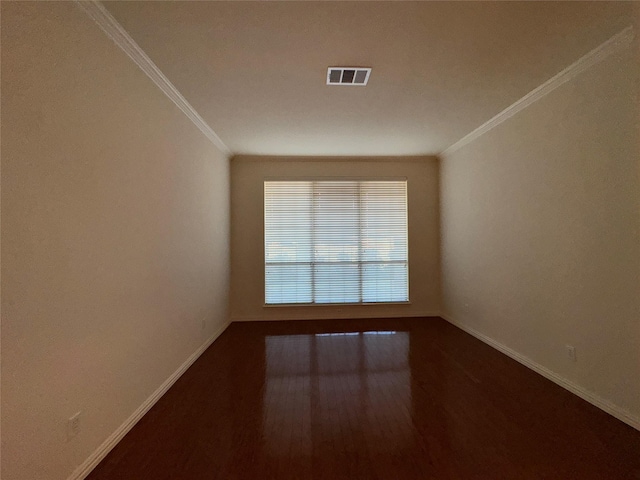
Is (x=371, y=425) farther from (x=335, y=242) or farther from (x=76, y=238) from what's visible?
(x=335, y=242)

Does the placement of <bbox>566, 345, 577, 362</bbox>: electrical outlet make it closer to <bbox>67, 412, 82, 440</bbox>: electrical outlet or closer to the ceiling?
the ceiling

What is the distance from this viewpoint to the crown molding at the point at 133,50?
188 centimetres

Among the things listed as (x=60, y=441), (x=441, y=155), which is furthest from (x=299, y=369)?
(x=441, y=155)

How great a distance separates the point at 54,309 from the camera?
5.24 ft

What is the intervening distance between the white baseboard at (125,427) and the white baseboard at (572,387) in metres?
3.50

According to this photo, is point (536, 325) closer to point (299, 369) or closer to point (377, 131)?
point (299, 369)

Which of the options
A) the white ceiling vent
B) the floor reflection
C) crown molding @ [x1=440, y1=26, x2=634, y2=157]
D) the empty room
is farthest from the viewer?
the white ceiling vent

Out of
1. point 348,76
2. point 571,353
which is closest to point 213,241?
point 348,76

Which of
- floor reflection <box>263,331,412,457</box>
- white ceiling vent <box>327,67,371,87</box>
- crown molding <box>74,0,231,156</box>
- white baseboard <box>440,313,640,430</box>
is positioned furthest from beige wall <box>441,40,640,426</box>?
crown molding <box>74,0,231,156</box>

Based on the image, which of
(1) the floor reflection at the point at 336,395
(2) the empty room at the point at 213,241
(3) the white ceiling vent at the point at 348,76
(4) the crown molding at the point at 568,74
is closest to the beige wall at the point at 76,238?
(2) the empty room at the point at 213,241

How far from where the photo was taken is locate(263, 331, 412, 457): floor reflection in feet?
7.02

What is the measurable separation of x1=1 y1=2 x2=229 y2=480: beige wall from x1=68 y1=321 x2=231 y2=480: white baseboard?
0.05 meters

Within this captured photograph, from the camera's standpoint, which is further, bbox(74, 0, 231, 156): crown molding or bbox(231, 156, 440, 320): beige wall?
bbox(231, 156, 440, 320): beige wall

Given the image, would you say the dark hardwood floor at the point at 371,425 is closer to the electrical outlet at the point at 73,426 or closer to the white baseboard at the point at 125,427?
the white baseboard at the point at 125,427
